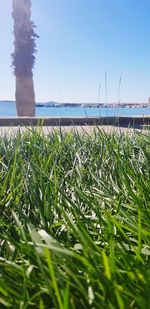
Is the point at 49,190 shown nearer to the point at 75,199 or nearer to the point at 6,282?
the point at 75,199

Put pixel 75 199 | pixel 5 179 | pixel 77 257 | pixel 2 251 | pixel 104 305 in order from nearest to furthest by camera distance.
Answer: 1. pixel 104 305
2. pixel 77 257
3. pixel 2 251
4. pixel 75 199
5. pixel 5 179

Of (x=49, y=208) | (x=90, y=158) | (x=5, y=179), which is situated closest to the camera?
(x=49, y=208)

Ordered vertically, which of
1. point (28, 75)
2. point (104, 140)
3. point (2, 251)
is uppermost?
point (28, 75)

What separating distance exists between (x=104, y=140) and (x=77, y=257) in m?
1.38

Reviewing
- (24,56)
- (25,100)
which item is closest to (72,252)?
(25,100)

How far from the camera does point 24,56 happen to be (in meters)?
22.3

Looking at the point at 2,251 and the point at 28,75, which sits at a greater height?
the point at 28,75

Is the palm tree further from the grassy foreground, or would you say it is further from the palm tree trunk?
the grassy foreground

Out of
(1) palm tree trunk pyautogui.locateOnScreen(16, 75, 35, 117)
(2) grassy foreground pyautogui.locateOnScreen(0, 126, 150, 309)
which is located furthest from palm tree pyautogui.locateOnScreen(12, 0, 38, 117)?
(2) grassy foreground pyautogui.locateOnScreen(0, 126, 150, 309)

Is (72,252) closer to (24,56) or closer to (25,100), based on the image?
(25,100)

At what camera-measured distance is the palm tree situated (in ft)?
67.6

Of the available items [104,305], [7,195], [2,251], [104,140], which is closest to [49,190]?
[7,195]

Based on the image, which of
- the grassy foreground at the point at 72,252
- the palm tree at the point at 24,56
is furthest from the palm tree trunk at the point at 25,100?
the grassy foreground at the point at 72,252

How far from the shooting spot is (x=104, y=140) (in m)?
2.08
